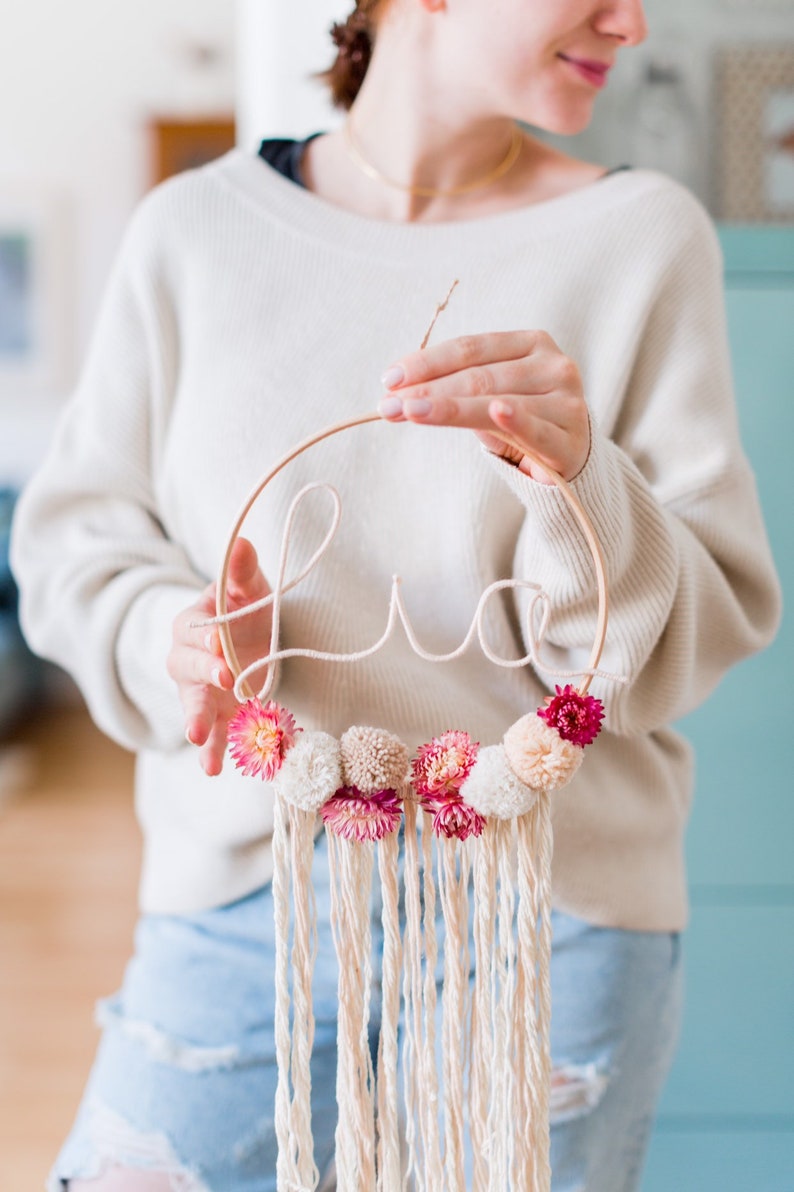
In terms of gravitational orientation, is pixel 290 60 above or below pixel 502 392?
above

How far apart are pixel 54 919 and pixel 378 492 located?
A: 1.97m

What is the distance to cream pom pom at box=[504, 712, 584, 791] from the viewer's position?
0.63 m

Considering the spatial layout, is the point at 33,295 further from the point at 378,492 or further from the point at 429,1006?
the point at 429,1006

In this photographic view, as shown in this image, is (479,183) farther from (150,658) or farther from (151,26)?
(151,26)

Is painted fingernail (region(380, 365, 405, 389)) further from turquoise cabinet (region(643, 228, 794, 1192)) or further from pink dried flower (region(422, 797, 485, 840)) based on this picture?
turquoise cabinet (region(643, 228, 794, 1192))

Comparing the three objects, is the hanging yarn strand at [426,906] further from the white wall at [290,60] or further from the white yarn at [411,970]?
the white wall at [290,60]

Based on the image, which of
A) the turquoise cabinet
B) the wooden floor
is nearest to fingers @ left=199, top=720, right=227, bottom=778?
the turquoise cabinet

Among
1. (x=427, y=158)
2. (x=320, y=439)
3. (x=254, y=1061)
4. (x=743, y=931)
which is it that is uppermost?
(x=427, y=158)

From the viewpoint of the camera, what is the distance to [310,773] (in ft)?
2.10

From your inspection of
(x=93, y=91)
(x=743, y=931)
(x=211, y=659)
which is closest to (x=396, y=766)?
(x=211, y=659)

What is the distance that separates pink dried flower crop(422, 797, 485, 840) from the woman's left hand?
0.62ft

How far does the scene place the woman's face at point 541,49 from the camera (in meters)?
0.78

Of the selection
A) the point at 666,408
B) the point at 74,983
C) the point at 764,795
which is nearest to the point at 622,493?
the point at 666,408

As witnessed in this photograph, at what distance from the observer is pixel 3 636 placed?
3.57 meters
